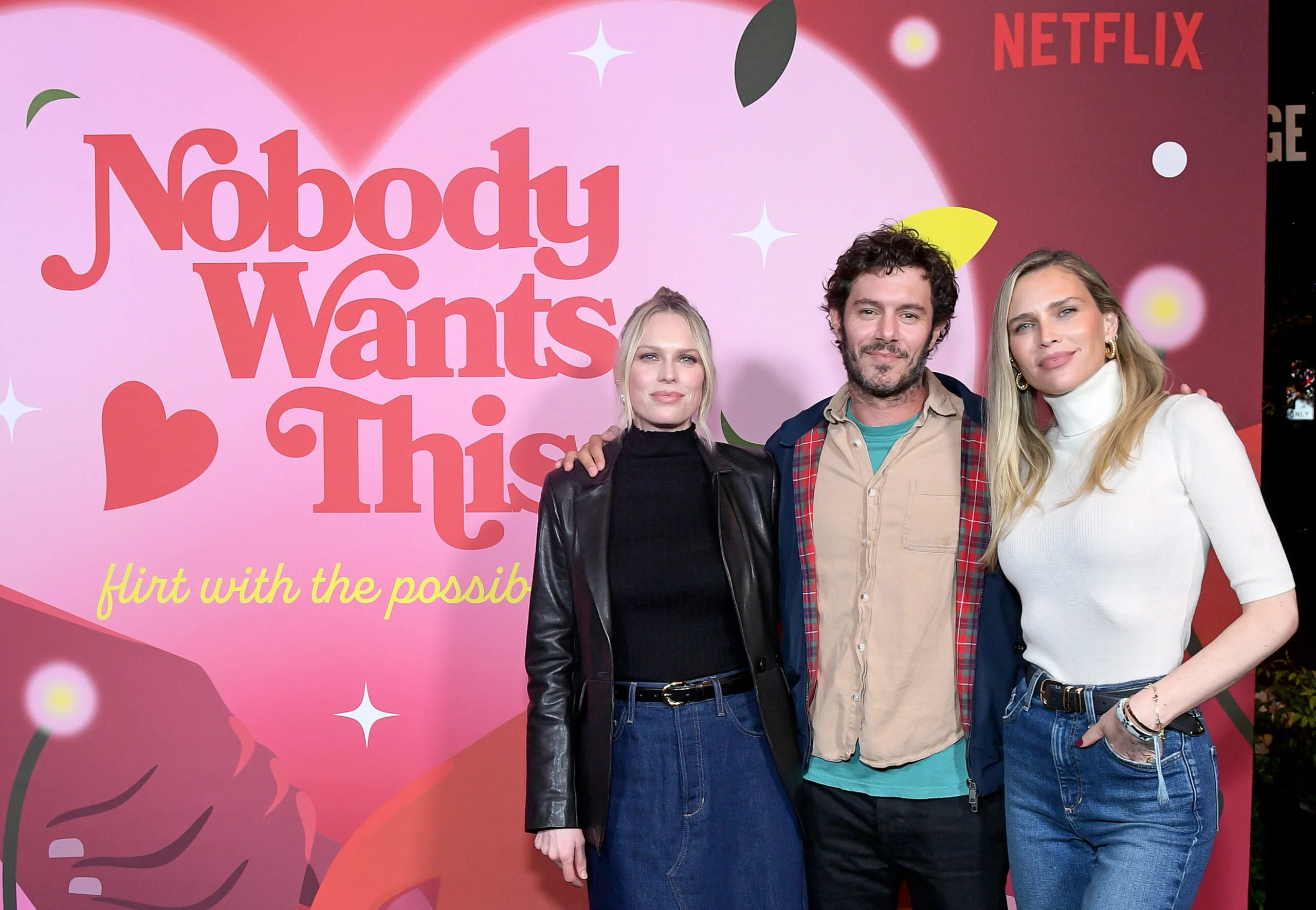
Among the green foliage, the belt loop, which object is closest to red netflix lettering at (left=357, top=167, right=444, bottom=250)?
the belt loop

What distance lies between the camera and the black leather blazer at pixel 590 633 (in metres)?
2.07

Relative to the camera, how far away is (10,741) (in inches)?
117

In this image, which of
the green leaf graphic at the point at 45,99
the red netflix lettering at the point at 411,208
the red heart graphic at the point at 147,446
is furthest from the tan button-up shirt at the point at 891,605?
the green leaf graphic at the point at 45,99

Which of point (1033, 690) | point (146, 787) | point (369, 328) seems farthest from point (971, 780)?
point (146, 787)

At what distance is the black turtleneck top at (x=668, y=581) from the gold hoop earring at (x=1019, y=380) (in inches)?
28.2

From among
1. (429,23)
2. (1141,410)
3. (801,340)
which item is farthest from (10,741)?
(1141,410)

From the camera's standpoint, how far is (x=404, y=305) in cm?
294

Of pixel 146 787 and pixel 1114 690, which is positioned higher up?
pixel 1114 690

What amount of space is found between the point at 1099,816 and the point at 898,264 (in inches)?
49.4

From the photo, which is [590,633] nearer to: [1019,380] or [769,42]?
[1019,380]

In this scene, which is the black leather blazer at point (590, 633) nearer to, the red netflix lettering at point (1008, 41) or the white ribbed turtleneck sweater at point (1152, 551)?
the white ribbed turtleneck sweater at point (1152, 551)

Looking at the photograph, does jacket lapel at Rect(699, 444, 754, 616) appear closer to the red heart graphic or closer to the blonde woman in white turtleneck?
the blonde woman in white turtleneck

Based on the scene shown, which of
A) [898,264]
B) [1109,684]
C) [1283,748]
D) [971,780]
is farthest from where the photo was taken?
[1283,748]

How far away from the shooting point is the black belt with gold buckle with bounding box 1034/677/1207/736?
169 cm
